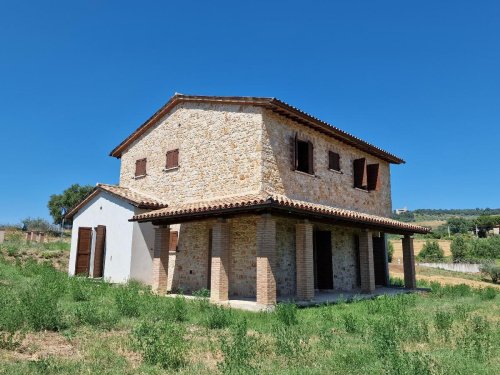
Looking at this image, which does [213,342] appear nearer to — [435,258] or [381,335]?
[381,335]

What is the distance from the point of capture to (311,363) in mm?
4977

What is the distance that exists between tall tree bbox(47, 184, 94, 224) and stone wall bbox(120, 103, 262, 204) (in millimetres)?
38094

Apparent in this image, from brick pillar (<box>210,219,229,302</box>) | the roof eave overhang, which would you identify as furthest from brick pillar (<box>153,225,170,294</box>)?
brick pillar (<box>210,219,229,302</box>)

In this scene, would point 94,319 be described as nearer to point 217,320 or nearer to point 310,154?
point 217,320

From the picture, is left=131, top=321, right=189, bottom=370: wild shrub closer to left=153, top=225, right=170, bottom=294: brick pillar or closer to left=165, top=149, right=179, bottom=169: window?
left=153, top=225, right=170, bottom=294: brick pillar

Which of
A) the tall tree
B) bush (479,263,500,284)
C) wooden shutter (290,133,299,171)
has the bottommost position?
bush (479,263,500,284)

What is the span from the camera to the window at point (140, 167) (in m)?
16.0

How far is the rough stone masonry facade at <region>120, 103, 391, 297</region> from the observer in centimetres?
1196

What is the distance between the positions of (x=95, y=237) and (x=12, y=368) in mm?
11321

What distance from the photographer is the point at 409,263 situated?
16.8 metres

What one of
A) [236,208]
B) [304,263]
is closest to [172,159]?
[236,208]

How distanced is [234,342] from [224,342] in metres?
0.31

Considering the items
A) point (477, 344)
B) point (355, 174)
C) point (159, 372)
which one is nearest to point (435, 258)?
point (355, 174)

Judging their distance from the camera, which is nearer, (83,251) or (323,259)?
(323,259)
